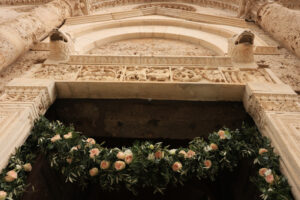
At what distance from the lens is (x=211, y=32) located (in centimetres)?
584

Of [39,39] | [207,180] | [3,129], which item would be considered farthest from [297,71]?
[39,39]

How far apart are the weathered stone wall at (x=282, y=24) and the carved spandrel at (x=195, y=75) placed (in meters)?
2.26

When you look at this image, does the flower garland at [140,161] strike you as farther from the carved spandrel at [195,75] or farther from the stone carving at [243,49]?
the stone carving at [243,49]

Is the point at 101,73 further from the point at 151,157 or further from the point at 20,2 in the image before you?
the point at 20,2

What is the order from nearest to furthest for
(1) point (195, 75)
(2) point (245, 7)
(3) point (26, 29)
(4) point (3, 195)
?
(4) point (3, 195) → (1) point (195, 75) → (3) point (26, 29) → (2) point (245, 7)

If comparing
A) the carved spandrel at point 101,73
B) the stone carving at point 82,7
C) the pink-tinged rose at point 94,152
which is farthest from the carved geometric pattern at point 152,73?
the stone carving at point 82,7

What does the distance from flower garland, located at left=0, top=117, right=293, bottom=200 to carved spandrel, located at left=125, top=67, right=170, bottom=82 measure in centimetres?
121

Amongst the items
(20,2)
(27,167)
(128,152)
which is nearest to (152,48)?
(128,152)

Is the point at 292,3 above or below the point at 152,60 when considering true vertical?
above

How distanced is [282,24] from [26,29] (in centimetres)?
610

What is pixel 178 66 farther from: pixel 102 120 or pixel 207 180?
pixel 207 180

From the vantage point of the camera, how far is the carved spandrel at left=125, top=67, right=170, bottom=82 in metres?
3.33

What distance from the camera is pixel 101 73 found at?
3447 mm

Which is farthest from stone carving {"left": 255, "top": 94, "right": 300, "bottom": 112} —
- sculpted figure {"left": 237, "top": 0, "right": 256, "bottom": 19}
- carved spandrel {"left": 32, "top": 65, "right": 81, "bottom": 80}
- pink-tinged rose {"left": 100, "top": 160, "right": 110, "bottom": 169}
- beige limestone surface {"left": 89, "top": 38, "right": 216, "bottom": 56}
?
sculpted figure {"left": 237, "top": 0, "right": 256, "bottom": 19}
